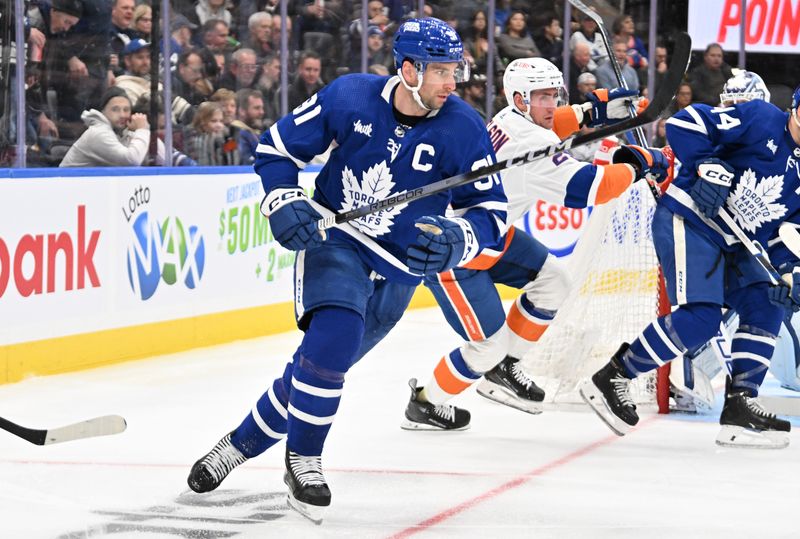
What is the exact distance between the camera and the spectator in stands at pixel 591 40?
8047 mm

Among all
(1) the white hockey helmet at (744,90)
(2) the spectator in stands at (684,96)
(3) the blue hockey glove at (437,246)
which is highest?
(1) the white hockey helmet at (744,90)

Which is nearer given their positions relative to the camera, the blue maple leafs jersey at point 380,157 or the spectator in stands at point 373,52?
the blue maple leafs jersey at point 380,157

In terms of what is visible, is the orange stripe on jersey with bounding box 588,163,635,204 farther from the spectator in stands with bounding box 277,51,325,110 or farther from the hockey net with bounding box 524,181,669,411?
the spectator in stands with bounding box 277,51,325,110

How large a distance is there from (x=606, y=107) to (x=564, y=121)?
0.46 feet

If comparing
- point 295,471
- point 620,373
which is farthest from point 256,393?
point 295,471

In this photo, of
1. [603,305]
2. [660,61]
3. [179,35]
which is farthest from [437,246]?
[660,61]

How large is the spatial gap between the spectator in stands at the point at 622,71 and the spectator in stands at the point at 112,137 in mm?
3428

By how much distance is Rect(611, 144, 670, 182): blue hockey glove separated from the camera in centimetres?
380

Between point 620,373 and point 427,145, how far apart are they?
1195mm

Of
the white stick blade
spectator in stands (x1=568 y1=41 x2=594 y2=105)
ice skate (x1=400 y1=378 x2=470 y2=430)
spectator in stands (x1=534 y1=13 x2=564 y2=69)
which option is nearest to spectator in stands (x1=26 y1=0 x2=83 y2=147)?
ice skate (x1=400 y1=378 x2=470 y2=430)

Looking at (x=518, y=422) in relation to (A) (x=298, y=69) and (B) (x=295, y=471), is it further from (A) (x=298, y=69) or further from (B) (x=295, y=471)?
(A) (x=298, y=69)

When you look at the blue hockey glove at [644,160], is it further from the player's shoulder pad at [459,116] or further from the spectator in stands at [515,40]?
the spectator in stands at [515,40]


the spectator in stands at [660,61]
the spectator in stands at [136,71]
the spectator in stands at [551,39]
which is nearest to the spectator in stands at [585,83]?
the spectator in stands at [551,39]

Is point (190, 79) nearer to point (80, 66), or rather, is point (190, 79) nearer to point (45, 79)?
point (80, 66)
